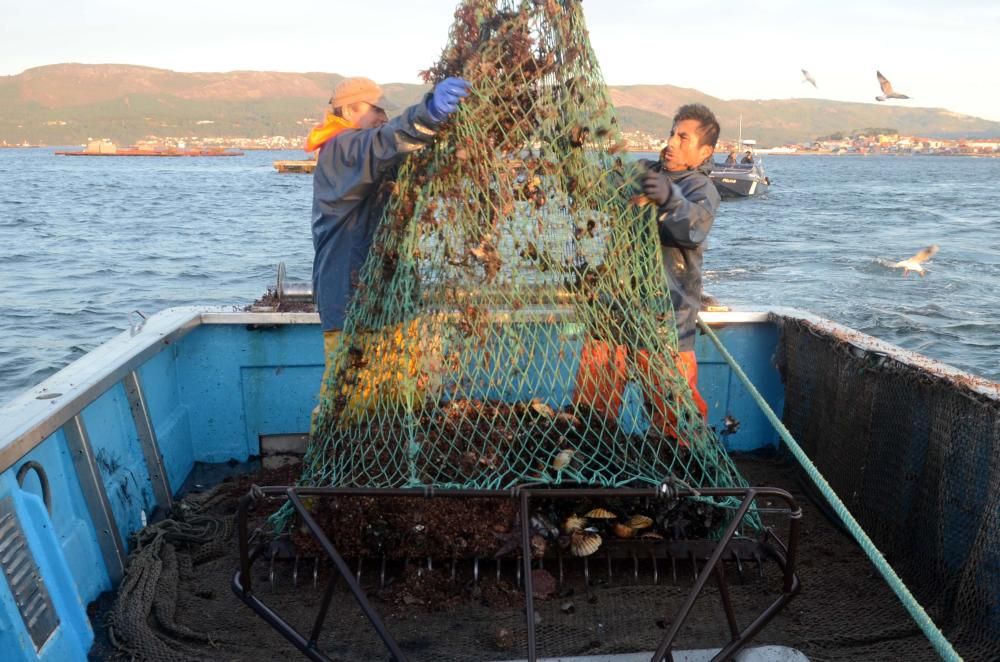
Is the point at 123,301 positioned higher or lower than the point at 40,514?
lower

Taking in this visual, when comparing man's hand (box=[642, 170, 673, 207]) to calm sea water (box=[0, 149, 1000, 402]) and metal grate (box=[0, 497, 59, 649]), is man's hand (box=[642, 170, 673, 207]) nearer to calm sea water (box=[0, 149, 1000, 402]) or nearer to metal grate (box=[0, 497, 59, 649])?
metal grate (box=[0, 497, 59, 649])

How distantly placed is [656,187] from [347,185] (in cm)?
132

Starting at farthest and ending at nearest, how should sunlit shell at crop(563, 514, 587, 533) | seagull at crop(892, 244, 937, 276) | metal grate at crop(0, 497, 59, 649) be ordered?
seagull at crop(892, 244, 937, 276)
sunlit shell at crop(563, 514, 587, 533)
metal grate at crop(0, 497, 59, 649)

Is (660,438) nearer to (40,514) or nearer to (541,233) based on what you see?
(541,233)

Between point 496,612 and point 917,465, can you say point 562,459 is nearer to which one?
point 496,612

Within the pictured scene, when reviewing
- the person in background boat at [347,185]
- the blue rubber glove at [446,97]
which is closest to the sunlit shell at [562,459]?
the person in background boat at [347,185]

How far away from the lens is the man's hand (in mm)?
3408

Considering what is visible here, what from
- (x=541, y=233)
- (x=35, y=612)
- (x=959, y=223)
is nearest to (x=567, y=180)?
(x=541, y=233)

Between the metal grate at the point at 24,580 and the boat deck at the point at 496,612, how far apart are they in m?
0.58

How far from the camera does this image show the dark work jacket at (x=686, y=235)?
11.8ft

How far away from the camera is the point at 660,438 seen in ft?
11.3

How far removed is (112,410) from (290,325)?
1.24 meters

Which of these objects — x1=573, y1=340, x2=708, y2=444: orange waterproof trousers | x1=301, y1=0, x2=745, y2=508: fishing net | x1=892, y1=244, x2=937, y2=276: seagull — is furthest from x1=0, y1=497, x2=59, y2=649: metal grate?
x1=892, y1=244, x2=937, y2=276: seagull

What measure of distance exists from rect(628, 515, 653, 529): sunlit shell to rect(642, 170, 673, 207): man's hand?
4.37ft
